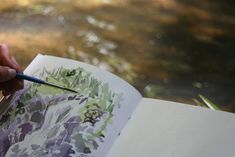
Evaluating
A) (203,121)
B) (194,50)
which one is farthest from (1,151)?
(194,50)

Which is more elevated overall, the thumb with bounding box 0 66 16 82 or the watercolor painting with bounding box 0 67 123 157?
the thumb with bounding box 0 66 16 82

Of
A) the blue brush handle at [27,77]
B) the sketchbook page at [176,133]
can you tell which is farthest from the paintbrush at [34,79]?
the sketchbook page at [176,133]

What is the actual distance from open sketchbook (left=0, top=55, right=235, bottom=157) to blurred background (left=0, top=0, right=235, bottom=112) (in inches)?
4.2

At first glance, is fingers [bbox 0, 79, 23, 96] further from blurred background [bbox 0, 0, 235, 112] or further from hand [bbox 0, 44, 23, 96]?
blurred background [bbox 0, 0, 235, 112]

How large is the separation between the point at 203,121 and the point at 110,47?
A: 295 mm

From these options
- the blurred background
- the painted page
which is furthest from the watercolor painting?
the blurred background

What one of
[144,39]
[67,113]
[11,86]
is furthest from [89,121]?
[144,39]

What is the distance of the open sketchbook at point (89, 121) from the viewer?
0.61 meters

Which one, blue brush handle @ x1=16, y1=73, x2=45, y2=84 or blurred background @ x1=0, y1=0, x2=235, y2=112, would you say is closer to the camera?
blue brush handle @ x1=16, y1=73, x2=45, y2=84

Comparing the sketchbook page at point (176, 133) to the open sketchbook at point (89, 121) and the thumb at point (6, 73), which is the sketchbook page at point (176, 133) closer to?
the open sketchbook at point (89, 121)

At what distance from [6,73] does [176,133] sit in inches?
9.8

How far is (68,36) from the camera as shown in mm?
911

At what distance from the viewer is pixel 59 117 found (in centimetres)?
64

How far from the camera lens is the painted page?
607 millimetres
